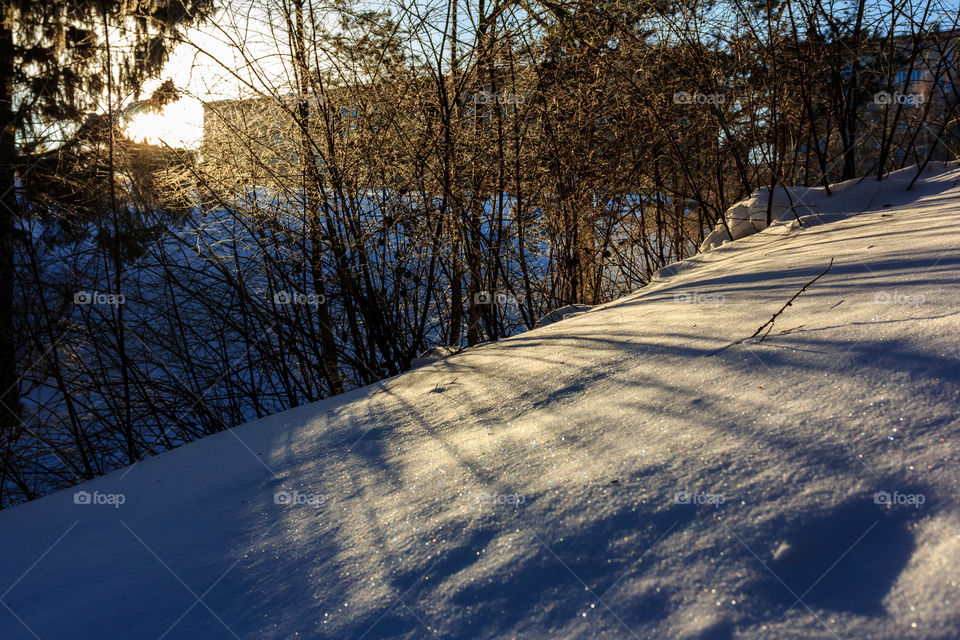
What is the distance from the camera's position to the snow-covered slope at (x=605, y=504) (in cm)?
80

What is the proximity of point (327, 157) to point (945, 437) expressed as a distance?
8.90ft

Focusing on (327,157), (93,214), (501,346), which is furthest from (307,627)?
(93,214)

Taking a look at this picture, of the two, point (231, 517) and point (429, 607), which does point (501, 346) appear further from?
point (429, 607)

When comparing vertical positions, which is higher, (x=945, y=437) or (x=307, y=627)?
(x=945, y=437)

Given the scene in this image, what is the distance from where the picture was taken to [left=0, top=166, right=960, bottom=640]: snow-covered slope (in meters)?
0.80

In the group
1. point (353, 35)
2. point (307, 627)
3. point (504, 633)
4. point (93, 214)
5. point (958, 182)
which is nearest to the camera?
point (504, 633)

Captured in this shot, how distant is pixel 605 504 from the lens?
1.01 metres

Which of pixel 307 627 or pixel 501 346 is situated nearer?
pixel 307 627

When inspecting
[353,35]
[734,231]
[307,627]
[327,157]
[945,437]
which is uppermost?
[353,35]

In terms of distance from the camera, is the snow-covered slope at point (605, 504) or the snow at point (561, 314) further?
the snow at point (561, 314)

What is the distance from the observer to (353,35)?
294 cm

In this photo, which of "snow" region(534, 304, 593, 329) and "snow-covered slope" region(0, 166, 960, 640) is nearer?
"snow-covered slope" region(0, 166, 960, 640)

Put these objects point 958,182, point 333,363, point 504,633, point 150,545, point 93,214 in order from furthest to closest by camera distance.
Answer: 1. point 93,214
2. point 333,363
3. point 958,182
4. point 150,545
5. point 504,633

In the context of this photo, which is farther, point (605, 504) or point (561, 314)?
point (561, 314)
